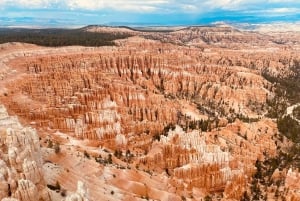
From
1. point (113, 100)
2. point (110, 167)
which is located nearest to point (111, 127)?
point (113, 100)

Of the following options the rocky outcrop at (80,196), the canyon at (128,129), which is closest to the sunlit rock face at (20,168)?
the canyon at (128,129)

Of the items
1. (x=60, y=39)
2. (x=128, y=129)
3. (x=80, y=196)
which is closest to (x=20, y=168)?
(x=80, y=196)

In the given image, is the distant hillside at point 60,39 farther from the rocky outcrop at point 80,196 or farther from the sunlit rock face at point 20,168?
the rocky outcrop at point 80,196

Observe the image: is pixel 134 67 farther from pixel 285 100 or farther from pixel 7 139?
pixel 7 139

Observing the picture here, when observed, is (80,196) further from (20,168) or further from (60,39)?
(60,39)

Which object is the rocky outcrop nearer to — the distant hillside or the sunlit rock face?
the sunlit rock face
